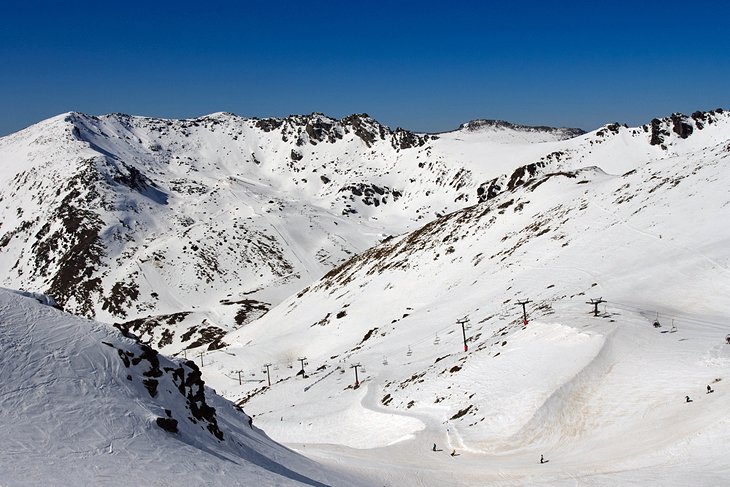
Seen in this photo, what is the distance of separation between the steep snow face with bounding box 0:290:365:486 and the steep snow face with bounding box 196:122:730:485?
8256 mm

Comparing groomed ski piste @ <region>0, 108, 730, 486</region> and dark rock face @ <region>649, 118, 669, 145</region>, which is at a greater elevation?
dark rock face @ <region>649, 118, 669, 145</region>

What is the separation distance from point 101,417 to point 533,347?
80.0 feet

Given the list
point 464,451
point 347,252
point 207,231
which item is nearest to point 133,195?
point 207,231

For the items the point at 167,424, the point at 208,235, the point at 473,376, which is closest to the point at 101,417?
the point at 167,424

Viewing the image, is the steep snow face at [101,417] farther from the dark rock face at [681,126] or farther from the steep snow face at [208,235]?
the dark rock face at [681,126]

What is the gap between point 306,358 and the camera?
72.8 meters

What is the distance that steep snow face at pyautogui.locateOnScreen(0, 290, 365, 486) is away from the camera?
42.8 ft

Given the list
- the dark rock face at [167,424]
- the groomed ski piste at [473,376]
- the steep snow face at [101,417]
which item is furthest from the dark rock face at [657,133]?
the dark rock face at [167,424]

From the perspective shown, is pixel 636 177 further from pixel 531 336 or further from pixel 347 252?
pixel 347 252

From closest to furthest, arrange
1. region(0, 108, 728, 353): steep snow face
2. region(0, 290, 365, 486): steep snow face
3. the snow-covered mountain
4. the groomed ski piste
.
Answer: region(0, 290, 365, 486): steep snow face, the groomed ski piste, the snow-covered mountain, region(0, 108, 728, 353): steep snow face

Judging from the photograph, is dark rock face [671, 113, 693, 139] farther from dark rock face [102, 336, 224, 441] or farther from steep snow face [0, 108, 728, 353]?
dark rock face [102, 336, 224, 441]

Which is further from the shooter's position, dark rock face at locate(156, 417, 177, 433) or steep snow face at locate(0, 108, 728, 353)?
steep snow face at locate(0, 108, 728, 353)

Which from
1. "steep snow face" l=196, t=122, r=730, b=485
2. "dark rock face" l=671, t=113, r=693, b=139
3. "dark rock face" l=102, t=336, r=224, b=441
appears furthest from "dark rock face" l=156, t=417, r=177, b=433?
"dark rock face" l=671, t=113, r=693, b=139

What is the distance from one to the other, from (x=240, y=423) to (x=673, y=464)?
605 inches
